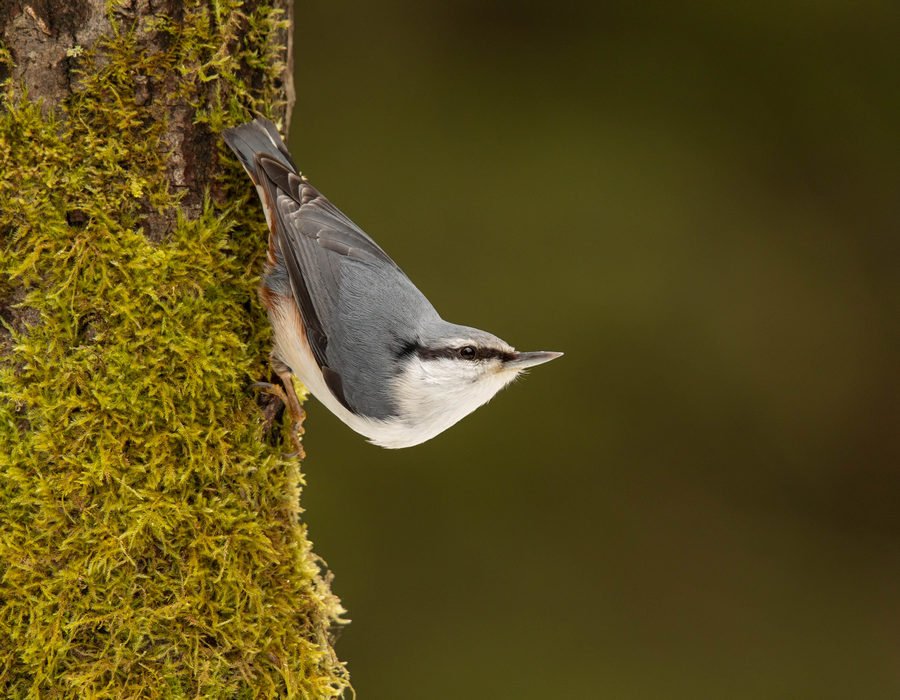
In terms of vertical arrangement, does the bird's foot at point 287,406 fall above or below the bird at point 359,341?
below

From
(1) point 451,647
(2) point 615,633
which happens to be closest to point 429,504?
(1) point 451,647

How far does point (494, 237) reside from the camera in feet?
11.8

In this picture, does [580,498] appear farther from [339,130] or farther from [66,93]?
[66,93]

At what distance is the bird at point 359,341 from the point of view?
1.89m

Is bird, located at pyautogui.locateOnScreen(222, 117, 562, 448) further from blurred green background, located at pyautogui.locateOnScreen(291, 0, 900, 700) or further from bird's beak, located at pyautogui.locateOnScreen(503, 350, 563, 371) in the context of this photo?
blurred green background, located at pyautogui.locateOnScreen(291, 0, 900, 700)

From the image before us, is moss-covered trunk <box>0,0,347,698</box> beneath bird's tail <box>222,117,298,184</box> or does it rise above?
beneath

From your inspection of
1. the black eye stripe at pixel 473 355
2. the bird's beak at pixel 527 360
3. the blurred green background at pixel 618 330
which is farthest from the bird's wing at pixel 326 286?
the blurred green background at pixel 618 330

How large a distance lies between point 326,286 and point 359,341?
0.43 feet

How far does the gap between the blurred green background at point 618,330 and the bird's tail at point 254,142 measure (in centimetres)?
163

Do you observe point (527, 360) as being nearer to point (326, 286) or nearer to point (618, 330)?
point (326, 286)

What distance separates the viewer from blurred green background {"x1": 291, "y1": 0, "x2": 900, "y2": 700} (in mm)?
3584

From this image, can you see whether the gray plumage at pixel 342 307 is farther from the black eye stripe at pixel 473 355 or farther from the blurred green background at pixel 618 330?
the blurred green background at pixel 618 330

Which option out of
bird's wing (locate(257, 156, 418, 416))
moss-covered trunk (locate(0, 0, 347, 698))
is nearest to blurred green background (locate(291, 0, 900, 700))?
bird's wing (locate(257, 156, 418, 416))

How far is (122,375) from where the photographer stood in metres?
1.73
